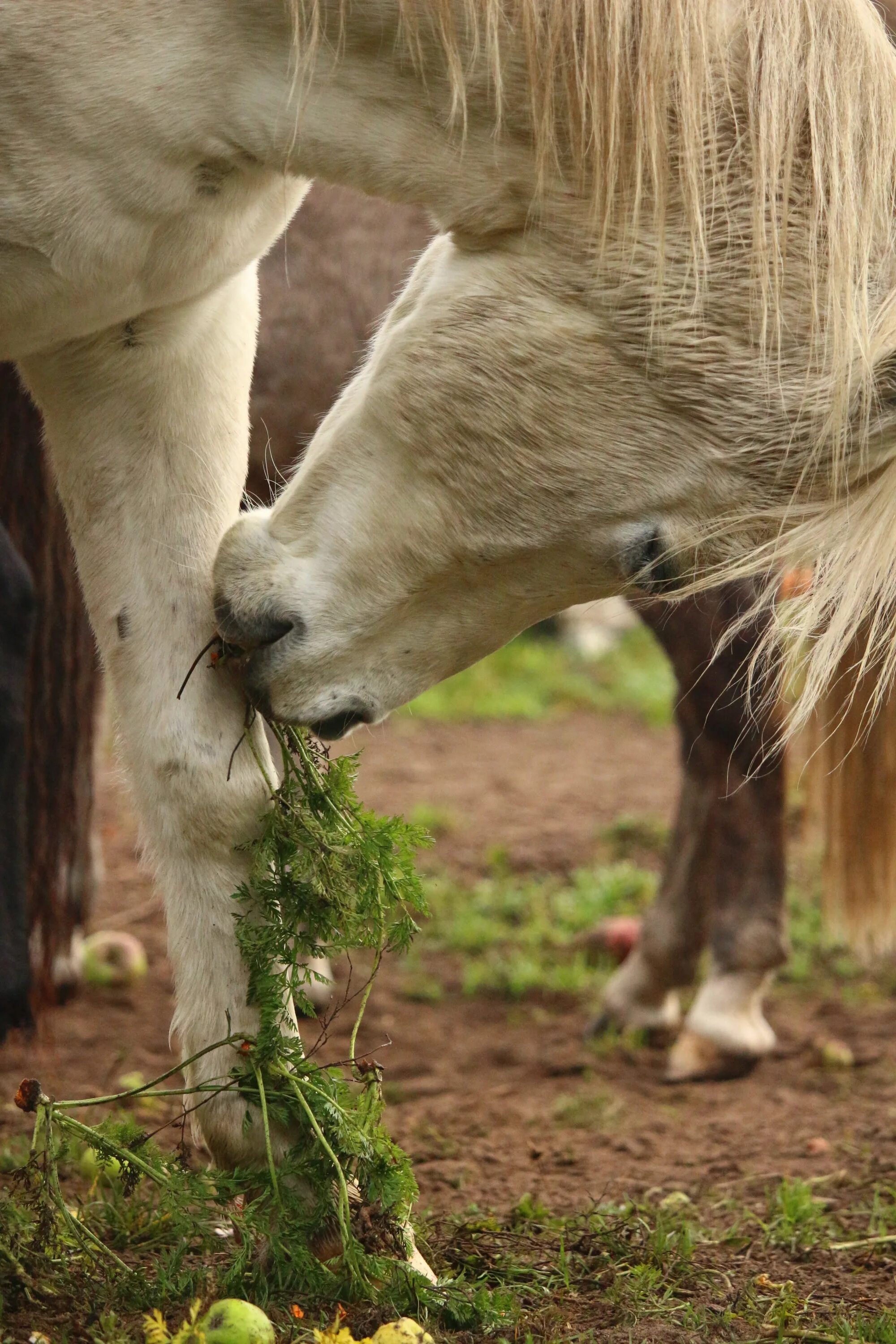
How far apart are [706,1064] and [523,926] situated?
3.50 ft

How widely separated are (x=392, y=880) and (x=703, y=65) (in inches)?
39.7

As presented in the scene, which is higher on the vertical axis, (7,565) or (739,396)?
(739,396)

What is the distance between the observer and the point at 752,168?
153cm

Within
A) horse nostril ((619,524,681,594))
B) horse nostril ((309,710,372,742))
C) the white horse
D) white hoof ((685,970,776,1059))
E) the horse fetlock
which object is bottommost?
white hoof ((685,970,776,1059))

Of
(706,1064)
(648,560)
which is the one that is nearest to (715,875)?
(706,1064)

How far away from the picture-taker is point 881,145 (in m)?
1.54

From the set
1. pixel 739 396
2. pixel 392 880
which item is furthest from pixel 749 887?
pixel 739 396

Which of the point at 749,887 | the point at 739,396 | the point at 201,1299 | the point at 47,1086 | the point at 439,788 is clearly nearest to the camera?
the point at 739,396

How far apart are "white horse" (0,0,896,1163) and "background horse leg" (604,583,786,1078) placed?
1.62 m

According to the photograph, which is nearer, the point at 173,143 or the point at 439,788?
the point at 173,143

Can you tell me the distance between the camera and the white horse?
5.02 feet

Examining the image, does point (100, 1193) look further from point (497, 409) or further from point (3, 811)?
point (497, 409)

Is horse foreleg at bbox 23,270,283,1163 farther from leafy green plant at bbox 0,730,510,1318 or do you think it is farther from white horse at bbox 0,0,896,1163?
white horse at bbox 0,0,896,1163

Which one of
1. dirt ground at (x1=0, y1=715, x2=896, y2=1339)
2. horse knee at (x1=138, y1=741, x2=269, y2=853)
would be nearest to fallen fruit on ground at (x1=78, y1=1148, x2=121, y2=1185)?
dirt ground at (x1=0, y1=715, x2=896, y2=1339)
